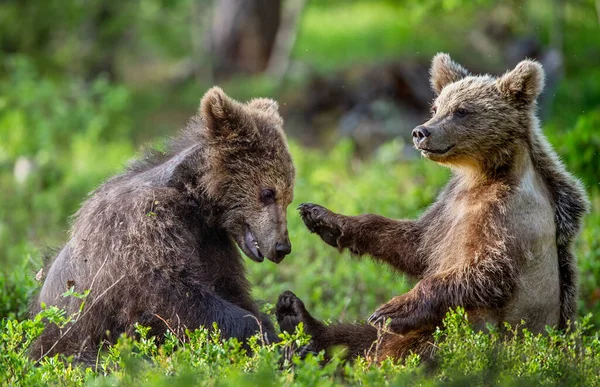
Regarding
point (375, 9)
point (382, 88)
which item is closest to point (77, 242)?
point (382, 88)

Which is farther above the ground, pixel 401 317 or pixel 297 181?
pixel 297 181

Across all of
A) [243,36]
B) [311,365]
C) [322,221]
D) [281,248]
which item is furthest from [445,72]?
[243,36]

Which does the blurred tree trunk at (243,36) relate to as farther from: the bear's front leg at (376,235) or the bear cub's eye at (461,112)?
the bear cub's eye at (461,112)

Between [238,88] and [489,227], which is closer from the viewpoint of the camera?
[489,227]

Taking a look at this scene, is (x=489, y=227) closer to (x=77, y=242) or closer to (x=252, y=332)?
(x=252, y=332)

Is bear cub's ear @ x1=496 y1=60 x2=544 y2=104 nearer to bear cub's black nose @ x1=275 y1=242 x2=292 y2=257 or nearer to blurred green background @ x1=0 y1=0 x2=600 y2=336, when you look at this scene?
bear cub's black nose @ x1=275 y1=242 x2=292 y2=257

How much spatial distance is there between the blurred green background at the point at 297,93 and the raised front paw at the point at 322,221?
52.5 inches

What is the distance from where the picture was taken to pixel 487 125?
6.65 m

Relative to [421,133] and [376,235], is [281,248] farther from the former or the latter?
[421,133]

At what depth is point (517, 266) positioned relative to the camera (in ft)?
20.6

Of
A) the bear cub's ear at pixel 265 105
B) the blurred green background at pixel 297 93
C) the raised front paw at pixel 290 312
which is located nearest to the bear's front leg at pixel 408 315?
Answer: the raised front paw at pixel 290 312

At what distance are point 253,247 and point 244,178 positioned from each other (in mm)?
517

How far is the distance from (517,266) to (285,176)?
1833 millimetres

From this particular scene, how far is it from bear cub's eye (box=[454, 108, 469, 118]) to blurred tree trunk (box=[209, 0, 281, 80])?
1661 cm
